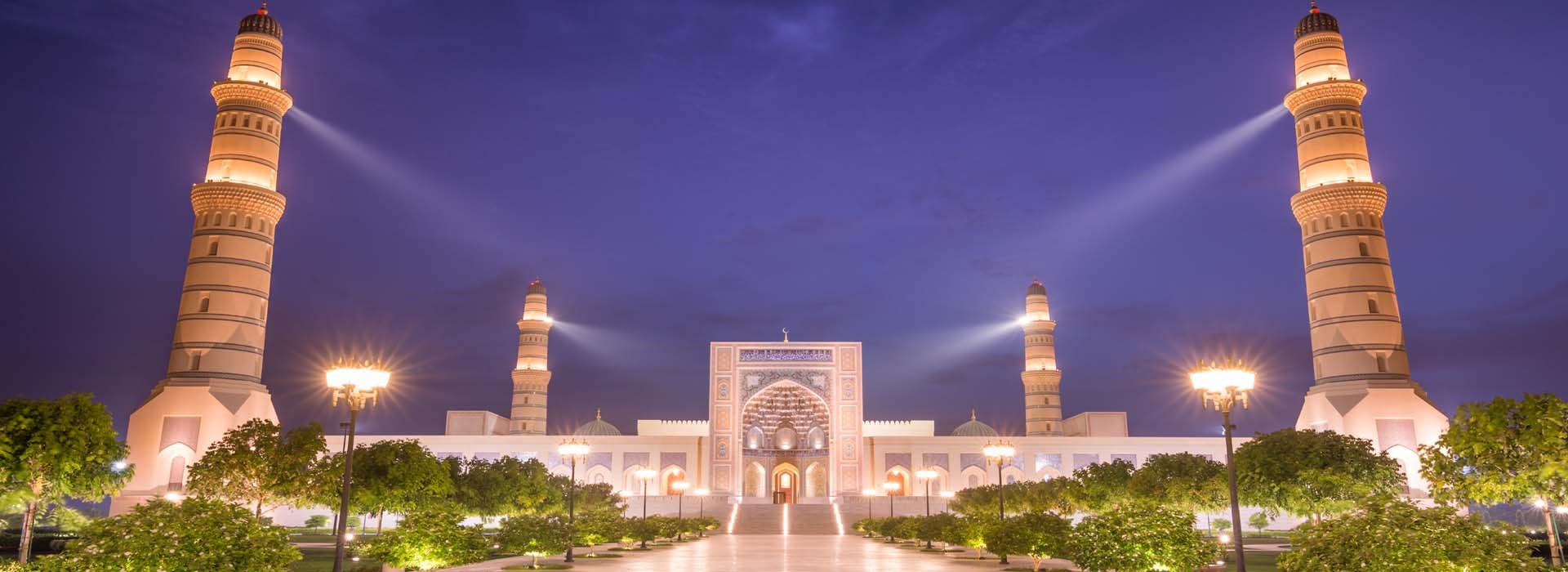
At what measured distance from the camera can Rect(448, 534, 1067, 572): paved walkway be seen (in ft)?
65.0

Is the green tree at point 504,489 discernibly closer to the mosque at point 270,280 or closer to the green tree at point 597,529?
the mosque at point 270,280

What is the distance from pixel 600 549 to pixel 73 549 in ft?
58.3

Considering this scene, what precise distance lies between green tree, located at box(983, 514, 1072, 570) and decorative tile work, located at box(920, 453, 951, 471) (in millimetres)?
29284

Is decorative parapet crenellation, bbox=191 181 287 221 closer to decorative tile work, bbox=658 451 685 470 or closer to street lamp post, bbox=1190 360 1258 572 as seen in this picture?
decorative tile work, bbox=658 451 685 470

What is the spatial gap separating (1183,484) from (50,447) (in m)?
23.5

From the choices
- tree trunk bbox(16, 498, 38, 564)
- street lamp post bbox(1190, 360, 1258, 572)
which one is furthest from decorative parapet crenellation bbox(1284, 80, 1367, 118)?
tree trunk bbox(16, 498, 38, 564)

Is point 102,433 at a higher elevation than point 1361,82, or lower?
lower

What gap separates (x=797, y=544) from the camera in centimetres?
3020

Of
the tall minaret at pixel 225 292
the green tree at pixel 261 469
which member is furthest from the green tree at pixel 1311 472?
the tall minaret at pixel 225 292

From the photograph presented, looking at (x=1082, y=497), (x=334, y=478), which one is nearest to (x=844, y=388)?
(x=1082, y=497)

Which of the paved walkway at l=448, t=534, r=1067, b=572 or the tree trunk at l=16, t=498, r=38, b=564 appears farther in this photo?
the paved walkway at l=448, t=534, r=1067, b=572

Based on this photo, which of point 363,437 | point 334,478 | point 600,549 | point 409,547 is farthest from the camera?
point 363,437

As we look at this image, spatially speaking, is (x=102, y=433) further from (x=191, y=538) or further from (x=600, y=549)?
(x=600, y=549)

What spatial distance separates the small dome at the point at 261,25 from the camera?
37031 millimetres
